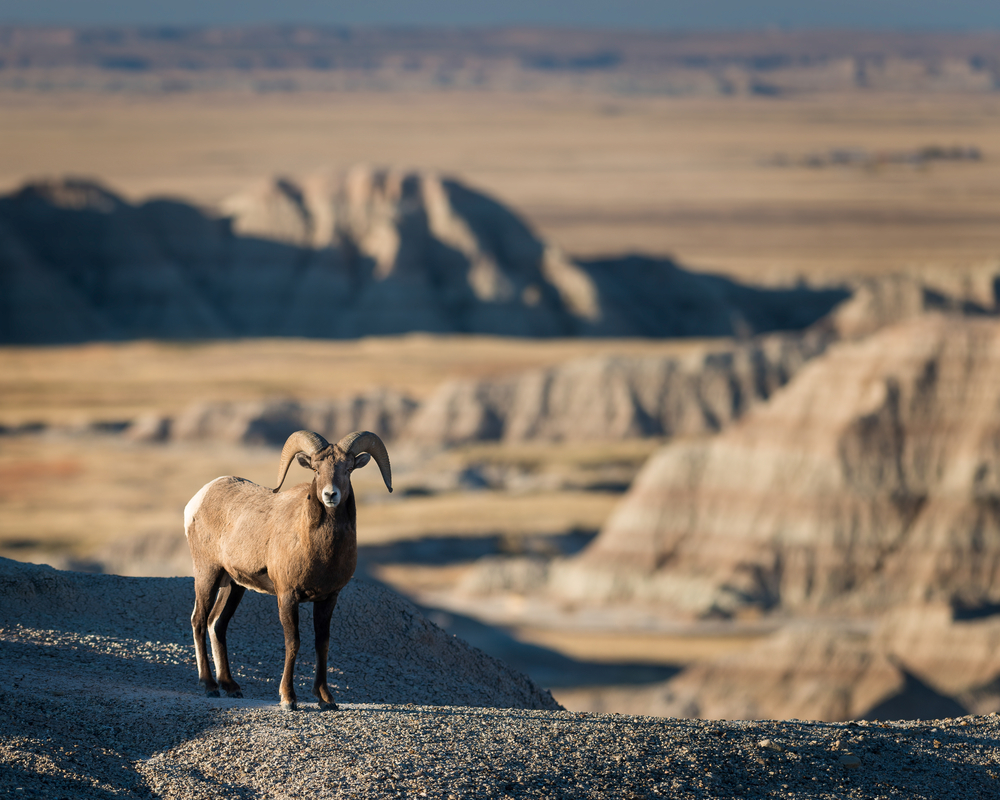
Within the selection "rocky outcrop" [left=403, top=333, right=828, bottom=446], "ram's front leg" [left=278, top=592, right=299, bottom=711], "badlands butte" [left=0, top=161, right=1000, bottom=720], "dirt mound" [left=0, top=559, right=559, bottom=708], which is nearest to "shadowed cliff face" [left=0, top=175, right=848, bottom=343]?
"badlands butte" [left=0, top=161, right=1000, bottom=720]

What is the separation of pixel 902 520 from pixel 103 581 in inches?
1575

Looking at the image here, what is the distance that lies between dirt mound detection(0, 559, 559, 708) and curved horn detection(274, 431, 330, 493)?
3.28 m

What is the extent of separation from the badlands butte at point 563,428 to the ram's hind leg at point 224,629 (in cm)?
2209

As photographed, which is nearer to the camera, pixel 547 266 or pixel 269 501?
pixel 269 501

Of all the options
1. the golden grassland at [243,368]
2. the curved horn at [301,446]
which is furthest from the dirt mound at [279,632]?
the golden grassland at [243,368]

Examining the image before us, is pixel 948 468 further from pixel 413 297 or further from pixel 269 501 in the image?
pixel 413 297

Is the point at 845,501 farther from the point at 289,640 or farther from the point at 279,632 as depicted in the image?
the point at 289,640

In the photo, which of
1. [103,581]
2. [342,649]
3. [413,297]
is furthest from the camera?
[413,297]

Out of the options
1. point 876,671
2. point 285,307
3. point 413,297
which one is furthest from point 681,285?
point 876,671

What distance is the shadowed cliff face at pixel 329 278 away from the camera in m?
130

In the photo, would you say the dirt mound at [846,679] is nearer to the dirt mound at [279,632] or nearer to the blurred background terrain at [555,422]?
the blurred background terrain at [555,422]

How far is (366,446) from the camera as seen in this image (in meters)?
12.6

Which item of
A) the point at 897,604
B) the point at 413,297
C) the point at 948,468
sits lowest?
the point at 897,604

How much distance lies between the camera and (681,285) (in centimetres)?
13762
